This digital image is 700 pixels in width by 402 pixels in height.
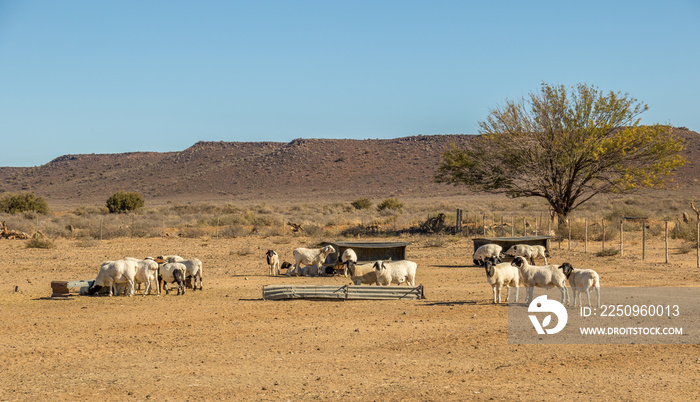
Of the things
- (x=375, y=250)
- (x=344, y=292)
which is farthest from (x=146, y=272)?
(x=375, y=250)

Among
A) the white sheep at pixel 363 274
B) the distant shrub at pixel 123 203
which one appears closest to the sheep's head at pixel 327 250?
the white sheep at pixel 363 274

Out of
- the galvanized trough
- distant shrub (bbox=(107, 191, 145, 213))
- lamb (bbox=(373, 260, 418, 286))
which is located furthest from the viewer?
distant shrub (bbox=(107, 191, 145, 213))

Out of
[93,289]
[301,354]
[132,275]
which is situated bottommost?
[301,354]

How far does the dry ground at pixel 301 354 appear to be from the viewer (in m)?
9.27

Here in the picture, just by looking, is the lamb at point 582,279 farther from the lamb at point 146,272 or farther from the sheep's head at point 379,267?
the lamb at point 146,272

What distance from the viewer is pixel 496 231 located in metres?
42.4

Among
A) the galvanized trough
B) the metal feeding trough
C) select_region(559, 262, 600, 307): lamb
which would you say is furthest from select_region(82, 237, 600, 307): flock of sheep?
the galvanized trough

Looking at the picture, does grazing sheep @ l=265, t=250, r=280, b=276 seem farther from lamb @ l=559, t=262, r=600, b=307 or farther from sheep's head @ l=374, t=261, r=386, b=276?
lamb @ l=559, t=262, r=600, b=307

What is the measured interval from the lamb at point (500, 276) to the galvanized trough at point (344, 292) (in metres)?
1.90

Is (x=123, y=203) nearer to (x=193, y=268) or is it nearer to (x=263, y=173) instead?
(x=193, y=268)

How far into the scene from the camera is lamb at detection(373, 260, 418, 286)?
1791cm

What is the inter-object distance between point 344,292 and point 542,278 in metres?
4.71

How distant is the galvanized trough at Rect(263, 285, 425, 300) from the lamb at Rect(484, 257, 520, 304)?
1897 millimetres

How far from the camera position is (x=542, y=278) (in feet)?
49.4
